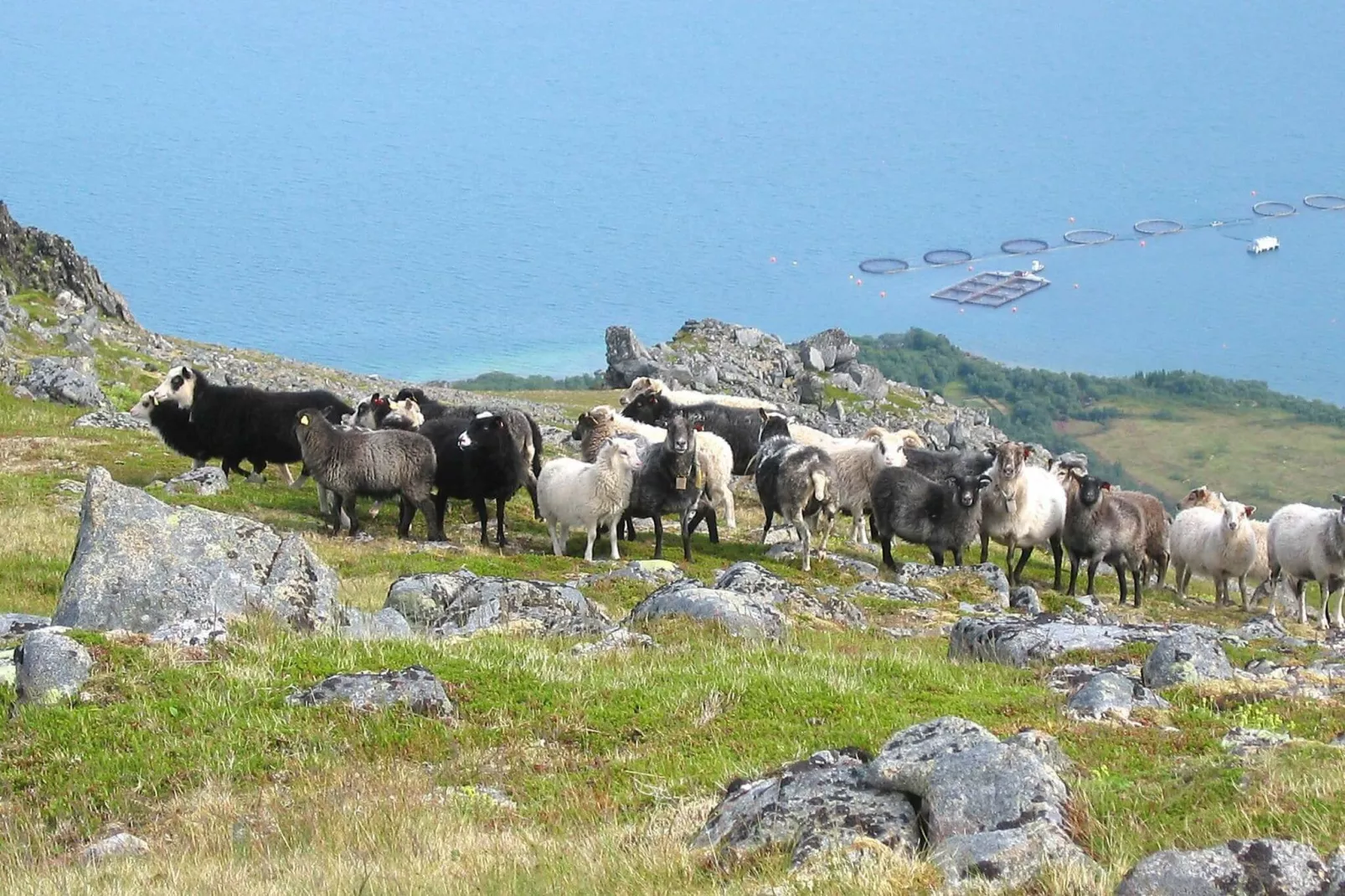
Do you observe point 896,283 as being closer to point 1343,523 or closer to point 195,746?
point 1343,523

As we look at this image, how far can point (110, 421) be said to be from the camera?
3331 centimetres

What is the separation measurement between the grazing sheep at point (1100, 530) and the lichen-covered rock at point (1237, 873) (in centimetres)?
1923

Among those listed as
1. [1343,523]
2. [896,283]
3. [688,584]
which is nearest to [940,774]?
[688,584]

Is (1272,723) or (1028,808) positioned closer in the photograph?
(1028,808)

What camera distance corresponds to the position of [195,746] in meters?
9.58

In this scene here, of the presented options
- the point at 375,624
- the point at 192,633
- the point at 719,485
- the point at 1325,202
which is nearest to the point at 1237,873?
the point at 192,633

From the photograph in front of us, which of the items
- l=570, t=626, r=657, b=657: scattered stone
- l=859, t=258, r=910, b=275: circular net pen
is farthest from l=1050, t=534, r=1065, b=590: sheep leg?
l=859, t=258, r=910, b=275: circular net pen

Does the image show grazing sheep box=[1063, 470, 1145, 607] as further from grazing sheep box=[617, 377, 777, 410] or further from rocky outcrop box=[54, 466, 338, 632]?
rocky outcrop box=[54, 466, 338, 632]

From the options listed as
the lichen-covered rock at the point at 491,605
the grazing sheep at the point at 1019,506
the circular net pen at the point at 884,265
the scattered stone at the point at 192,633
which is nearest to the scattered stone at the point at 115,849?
the scattered stone at the point at 192,633

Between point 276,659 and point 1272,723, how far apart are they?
24.6 feet

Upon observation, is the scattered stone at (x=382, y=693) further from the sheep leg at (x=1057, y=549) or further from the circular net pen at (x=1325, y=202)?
the circular net pen at (x=1325, y=202)

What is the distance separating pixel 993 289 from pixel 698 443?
136398 millimetres

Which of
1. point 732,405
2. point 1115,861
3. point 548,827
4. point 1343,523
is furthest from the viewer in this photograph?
point 732,405

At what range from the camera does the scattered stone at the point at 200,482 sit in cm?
2478
